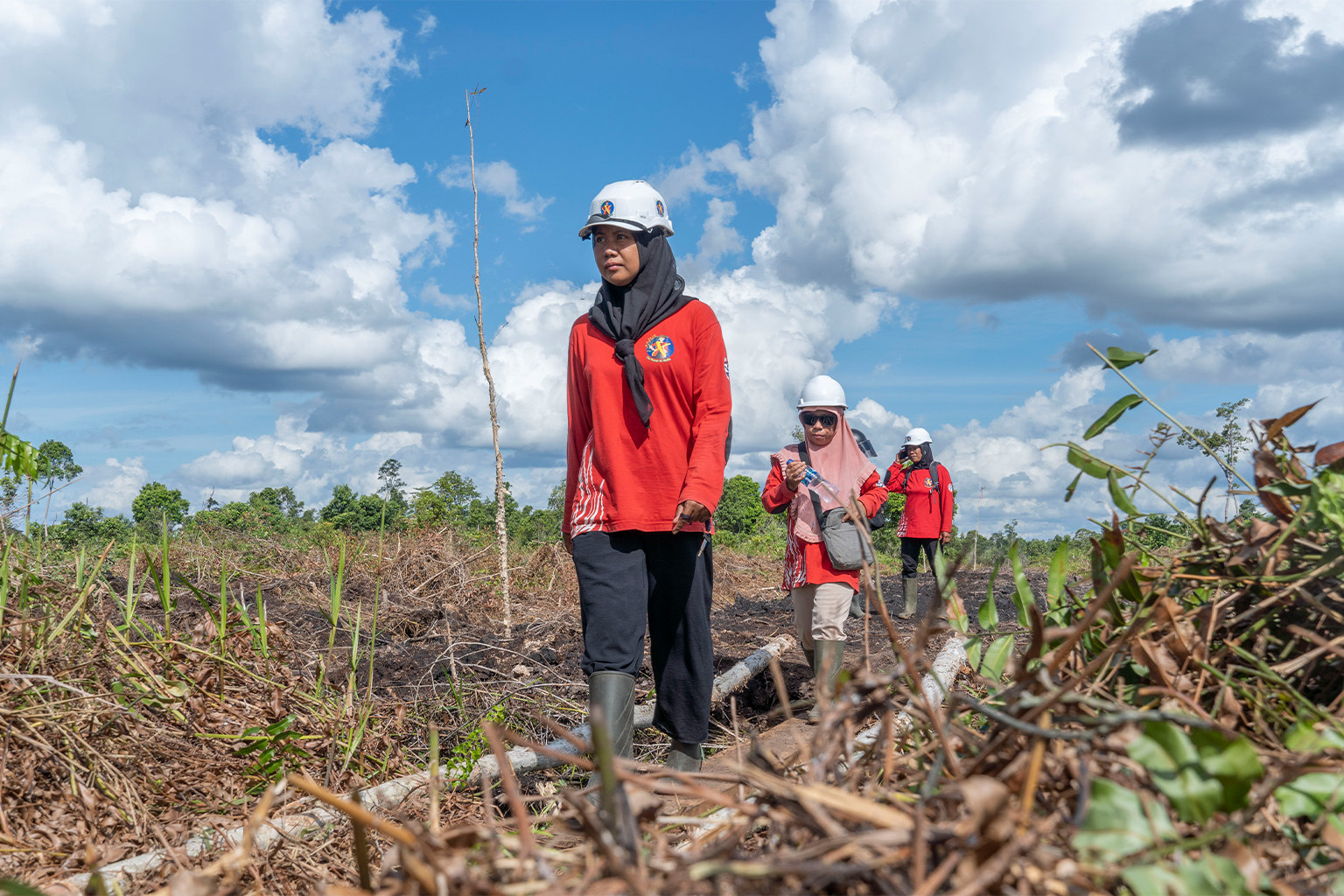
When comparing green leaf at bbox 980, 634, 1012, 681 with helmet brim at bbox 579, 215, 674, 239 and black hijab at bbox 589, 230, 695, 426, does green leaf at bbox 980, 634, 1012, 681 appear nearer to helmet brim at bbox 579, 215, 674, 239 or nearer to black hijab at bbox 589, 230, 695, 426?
black hijab at bbox 589, 230, 695, 426

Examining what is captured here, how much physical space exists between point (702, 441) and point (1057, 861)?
262cm

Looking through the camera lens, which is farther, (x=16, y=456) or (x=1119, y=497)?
(x=16, y=456)

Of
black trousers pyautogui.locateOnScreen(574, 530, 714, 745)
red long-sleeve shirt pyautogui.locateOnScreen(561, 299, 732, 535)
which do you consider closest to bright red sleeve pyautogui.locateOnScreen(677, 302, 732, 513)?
red long-sleeve shirt pyautogui.locateOnScreen(561, 299, 732, 535)

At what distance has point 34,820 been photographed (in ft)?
7.51

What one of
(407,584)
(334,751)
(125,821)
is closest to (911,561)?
(407,584)

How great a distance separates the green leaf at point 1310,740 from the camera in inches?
38.3

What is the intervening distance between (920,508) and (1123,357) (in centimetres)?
917

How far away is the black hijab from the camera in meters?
3.33

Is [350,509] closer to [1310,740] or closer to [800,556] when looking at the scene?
[800,556]

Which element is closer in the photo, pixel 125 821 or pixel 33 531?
pixel 125 821

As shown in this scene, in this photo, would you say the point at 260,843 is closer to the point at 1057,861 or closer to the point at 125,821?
the point at 125,821

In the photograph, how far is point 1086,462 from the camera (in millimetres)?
1430

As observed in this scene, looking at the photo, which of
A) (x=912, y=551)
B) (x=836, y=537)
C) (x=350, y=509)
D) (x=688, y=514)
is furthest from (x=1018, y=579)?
(x=350, y=509)

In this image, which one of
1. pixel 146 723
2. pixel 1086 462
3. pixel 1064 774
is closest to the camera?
pixel 1064 774
